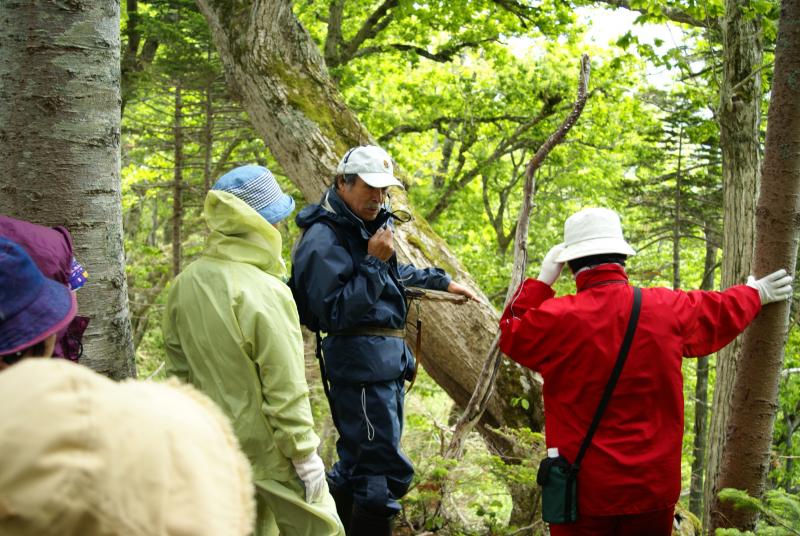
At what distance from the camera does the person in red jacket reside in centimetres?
306

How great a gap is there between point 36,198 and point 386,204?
6.00 feet

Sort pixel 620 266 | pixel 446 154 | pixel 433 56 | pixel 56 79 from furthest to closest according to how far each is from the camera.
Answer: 1. pixel 446 154
2. pixel 433 56
3. pixel 620 266
4. pixel 56 79

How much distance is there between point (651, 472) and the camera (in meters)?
3.06

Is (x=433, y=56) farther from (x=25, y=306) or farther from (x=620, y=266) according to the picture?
(x=25, y=306)

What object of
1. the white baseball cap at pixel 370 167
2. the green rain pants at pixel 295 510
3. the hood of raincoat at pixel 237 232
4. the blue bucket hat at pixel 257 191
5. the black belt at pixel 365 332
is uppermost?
the white baseball cap at pixel 370 167

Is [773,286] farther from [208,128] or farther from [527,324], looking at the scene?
[208,128]

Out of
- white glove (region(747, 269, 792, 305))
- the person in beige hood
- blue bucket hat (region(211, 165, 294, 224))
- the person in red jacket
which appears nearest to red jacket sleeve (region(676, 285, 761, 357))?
the person in red jacket

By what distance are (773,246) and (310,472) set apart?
259cm

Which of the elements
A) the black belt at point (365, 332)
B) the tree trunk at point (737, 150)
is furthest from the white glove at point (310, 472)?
the tree trunk at point (737, 150)

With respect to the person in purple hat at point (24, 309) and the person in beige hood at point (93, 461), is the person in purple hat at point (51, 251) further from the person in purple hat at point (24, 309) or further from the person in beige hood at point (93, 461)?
the person in beige hood at point (93, 461)

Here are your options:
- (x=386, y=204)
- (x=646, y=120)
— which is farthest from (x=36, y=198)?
(x=646, y=120)

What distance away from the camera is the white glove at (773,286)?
3426 mm

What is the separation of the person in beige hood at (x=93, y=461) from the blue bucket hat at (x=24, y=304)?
877mm

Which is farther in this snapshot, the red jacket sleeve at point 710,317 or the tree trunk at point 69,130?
the red jacket sleeve at point 710,317
